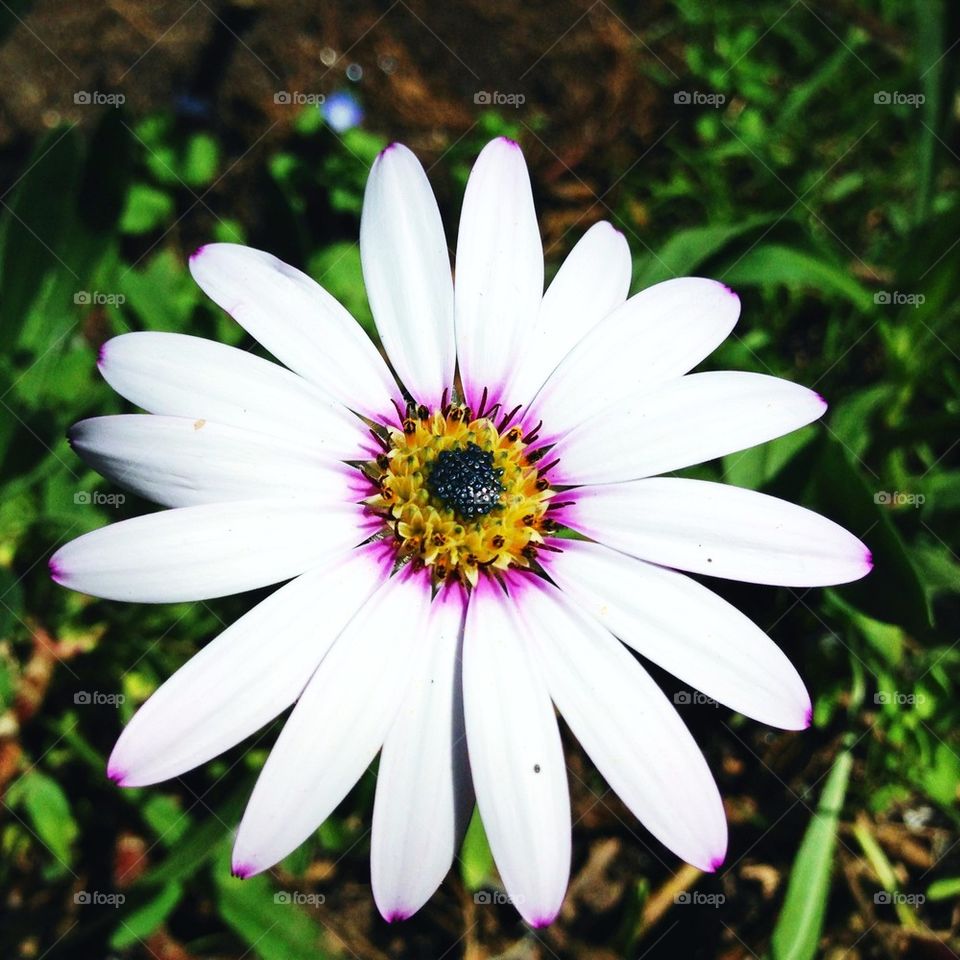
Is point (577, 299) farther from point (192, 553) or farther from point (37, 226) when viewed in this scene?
point (37, 226)

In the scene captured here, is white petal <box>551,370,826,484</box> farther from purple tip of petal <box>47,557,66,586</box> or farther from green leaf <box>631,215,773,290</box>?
purple tip of petal <box>47,557,66,586</box>

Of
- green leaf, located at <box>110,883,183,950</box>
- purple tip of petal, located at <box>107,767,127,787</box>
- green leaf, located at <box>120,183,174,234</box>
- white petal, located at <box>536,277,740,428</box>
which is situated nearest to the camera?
purple tip of petal, located at <box>107,767,127,787</box>

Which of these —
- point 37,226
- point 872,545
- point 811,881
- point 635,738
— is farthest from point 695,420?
point 37,226

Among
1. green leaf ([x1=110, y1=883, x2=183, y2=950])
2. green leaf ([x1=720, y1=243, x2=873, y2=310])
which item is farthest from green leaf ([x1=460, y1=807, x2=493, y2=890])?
green leaf ([x1=720, y1=243, x2=873, y2=310])

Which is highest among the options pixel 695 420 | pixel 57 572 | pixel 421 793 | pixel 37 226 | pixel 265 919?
pixel 37 226

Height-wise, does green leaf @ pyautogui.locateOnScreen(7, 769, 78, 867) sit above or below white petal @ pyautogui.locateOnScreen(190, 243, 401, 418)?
below

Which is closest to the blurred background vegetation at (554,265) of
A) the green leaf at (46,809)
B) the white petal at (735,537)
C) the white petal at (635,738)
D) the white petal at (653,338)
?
the green leaf at (46,809)
